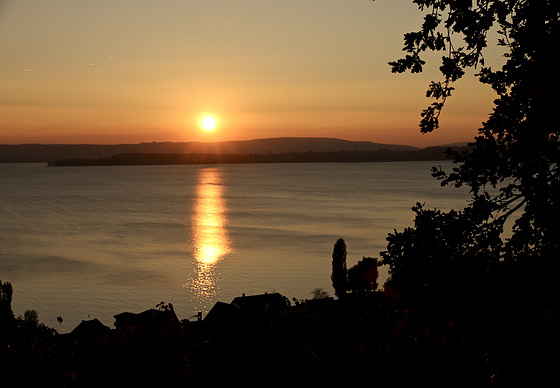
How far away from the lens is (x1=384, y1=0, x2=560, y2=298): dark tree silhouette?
7.94m

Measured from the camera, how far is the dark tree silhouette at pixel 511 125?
7941 mm

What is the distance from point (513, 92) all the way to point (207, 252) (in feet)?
304

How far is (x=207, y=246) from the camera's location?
345 feet

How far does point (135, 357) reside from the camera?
13.4 meters

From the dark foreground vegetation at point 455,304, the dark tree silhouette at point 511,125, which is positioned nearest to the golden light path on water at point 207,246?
the dark foreground vegetation at point 455,304

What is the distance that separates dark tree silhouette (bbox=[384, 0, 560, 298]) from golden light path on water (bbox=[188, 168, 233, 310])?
60518mm

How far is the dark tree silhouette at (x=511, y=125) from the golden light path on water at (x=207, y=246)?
60518 mm

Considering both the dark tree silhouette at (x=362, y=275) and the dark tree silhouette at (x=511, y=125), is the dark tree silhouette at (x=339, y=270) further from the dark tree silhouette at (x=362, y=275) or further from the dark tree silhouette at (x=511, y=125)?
the dark tree silhouette at (x=511, y=125)

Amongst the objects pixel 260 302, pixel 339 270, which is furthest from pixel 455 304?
pixel 339 270

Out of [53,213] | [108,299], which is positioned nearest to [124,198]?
[53,213]

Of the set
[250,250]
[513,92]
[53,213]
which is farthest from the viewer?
[53,213]

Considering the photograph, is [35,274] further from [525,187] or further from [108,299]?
[525,187]

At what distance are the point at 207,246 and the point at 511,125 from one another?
98.1m

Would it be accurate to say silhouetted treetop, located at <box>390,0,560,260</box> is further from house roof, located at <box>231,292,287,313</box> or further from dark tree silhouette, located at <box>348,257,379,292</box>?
dark tree silhouette, located at <box>348,257,379,292</box>
